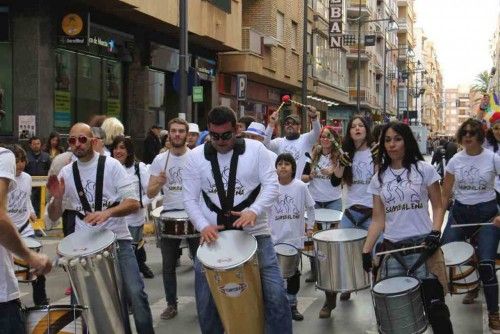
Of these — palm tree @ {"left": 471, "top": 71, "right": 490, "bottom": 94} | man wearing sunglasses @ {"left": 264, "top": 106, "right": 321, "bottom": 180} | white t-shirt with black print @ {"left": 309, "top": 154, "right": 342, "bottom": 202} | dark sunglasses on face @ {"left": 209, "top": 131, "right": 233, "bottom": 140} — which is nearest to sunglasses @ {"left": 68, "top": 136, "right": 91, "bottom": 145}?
dark sunglasses on face @ {"left": 209, "top": 131, "right": 233, "bottom": 140}

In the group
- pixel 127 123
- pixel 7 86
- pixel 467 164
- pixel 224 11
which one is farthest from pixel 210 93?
pixel 467 164

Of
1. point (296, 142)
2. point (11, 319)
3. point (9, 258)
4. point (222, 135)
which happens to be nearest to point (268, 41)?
point (296, 142)

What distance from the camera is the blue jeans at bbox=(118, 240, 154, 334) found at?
580 centimetres

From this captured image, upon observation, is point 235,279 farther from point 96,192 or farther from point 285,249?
point 285,249

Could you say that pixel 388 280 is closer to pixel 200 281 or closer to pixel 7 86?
pixel 200 281

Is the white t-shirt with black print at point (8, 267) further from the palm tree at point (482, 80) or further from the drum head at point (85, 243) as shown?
the palm tree at point (482, 80)

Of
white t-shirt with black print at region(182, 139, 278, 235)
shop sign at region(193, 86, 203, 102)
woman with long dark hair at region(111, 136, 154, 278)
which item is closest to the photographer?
white t-shirt with black print at region(182, 139, 278, 235)

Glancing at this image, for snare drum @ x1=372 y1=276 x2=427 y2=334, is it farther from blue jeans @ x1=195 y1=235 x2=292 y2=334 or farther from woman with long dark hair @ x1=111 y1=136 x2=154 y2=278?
woman with long dark hair @ x1=111 y1=136 x2=154 y2=278

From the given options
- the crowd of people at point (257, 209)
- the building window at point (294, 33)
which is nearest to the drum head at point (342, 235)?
the crowd of people at point (257, 209)

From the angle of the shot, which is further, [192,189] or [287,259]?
[287,259]

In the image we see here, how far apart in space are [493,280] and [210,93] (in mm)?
21101

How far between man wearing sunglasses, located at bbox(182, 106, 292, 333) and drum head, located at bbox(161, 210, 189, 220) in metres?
1.99

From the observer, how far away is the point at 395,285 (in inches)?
210

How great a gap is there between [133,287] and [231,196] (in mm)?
1108
